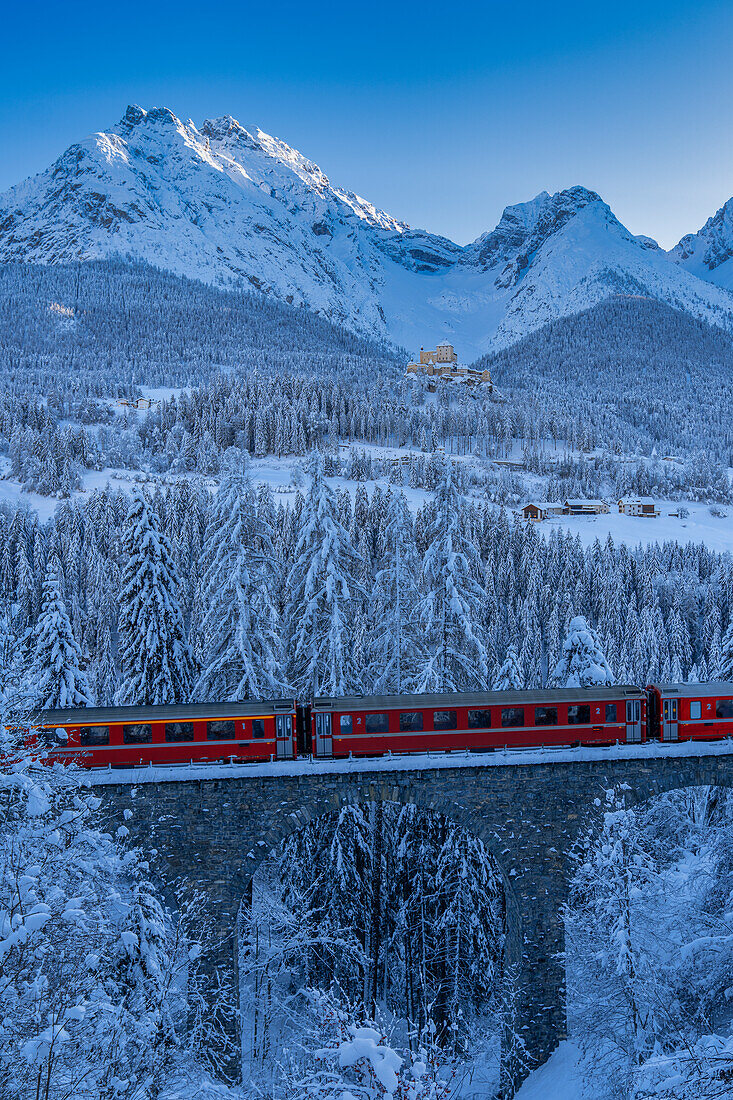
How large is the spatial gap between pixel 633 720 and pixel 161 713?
14659 millimetres

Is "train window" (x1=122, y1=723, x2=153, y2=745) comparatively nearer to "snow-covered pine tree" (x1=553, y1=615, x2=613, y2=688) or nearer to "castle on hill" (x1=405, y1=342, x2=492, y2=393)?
"snow-covered pine tree" (x1=553, y1=615, x2=613, y2=688)

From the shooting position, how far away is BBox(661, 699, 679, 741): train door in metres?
22.9

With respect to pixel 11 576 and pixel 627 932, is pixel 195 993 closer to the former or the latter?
pixel 627 932

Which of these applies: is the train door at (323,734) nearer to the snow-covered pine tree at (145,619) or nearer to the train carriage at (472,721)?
the train carriage at (472,721)

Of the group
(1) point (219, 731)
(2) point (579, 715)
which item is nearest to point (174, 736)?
(1) point (219, 731)

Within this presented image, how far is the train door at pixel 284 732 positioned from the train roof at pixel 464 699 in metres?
0.95

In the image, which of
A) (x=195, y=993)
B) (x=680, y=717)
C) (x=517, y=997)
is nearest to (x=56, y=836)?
(x=195, y=993)

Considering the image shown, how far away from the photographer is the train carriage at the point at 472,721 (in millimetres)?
21984

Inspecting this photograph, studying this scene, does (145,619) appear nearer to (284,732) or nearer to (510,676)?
(284,732)

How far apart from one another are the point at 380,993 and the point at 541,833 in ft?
32.4

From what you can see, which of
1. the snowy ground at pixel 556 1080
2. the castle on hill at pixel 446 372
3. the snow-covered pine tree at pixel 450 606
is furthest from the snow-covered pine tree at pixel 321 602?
the castle on hill at pixel 446 372

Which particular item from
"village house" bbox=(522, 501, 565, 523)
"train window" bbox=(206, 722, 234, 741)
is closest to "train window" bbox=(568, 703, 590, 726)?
"train window" bbox=(206, 722, 234, 741)

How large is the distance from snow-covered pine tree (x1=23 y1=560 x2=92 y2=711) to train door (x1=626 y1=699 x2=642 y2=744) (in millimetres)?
20823

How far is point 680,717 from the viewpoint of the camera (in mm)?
23016
